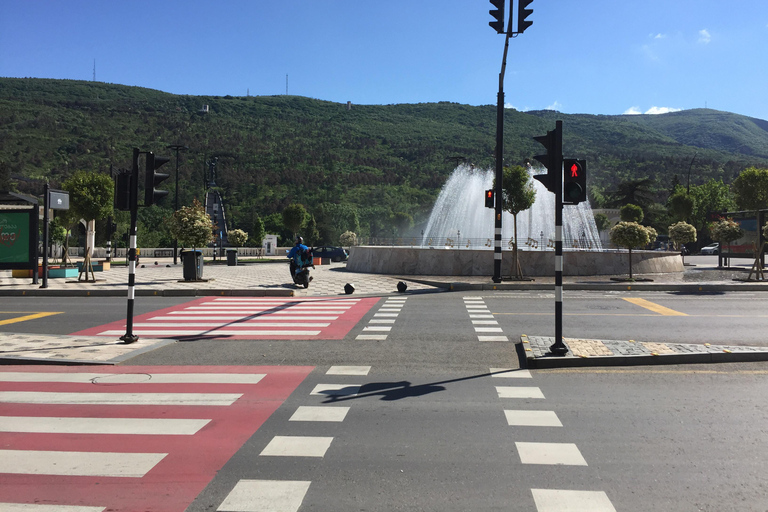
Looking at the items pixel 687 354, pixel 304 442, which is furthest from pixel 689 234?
pixel 304 442

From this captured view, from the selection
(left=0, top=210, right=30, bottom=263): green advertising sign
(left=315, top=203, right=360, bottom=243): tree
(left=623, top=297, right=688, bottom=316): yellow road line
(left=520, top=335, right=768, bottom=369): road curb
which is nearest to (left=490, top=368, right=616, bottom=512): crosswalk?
(left=520, top=335, right=768, bottom=369): road curb

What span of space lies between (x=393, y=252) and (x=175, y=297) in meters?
10.3

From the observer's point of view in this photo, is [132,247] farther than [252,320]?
No

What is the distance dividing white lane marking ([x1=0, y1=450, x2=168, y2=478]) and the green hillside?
77.0 meters

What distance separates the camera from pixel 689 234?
34.8 meters

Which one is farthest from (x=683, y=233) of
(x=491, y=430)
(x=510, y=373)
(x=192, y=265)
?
(x=491, y=430)

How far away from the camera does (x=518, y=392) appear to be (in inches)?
255

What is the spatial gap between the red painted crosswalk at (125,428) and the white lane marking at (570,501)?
2.35 m

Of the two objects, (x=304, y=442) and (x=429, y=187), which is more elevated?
(x=429, y=187)

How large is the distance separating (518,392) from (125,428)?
4126 millimetres

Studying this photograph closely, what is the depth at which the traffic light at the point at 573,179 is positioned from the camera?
327 inches

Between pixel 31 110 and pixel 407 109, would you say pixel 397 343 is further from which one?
pixel 407 109

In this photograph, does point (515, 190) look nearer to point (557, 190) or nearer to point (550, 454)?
point (557, 190)

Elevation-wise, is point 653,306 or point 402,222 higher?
point 402,222
